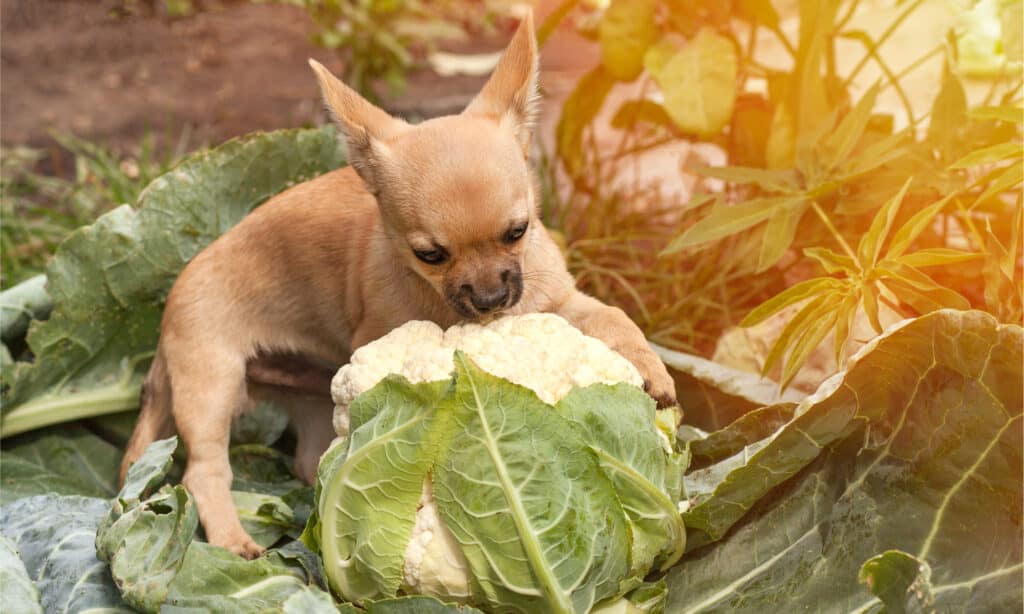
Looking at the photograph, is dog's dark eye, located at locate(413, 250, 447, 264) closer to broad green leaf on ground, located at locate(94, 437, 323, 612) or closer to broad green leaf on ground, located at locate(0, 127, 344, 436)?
broad green leaf on ground, located at locate(94, 437, 323, 612)

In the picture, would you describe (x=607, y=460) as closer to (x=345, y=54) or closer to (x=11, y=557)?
(x=11, y=557)

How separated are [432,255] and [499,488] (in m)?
0.54

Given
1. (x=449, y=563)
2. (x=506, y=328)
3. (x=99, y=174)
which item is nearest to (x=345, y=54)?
(x=99, y=174)

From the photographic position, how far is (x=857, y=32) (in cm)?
285

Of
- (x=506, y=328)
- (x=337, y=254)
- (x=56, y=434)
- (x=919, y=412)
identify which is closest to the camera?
(x=919, y=412)

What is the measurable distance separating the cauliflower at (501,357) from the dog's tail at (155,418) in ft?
2.33

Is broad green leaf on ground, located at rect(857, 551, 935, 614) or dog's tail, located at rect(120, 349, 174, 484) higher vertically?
broad green leaf on ground, located at rect(857, 551, 935, 614)

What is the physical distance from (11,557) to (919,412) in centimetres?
161

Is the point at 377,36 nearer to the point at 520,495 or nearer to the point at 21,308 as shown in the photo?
the point at 21,308

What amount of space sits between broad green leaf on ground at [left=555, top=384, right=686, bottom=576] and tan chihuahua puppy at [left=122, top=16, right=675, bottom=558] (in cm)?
18

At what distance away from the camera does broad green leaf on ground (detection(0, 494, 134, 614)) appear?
1.65 metres

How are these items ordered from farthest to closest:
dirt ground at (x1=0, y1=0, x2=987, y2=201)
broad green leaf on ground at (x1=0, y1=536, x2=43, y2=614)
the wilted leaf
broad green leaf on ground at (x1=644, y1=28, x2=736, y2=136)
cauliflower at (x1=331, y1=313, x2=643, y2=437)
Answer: dirt ground at (x1=0, y1=0, x2=987, y2=201), the wilted leaf, broad green leaf on ground at (x1=644, y1=28, x2=736, y2=136), cauliflower at (x1=331, y1=313, x2=643, y2=437), broad green leaf on ground at (x1=0, y1=536, x2=43, y2=614)

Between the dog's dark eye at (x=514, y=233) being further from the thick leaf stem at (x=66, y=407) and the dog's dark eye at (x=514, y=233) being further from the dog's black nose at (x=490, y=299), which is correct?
the thick leaf stem at (x=66, y=407)

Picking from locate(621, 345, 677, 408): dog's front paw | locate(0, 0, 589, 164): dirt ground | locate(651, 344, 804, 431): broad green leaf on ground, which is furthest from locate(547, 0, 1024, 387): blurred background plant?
locate(0, 0, 589, 164): dirt ground
